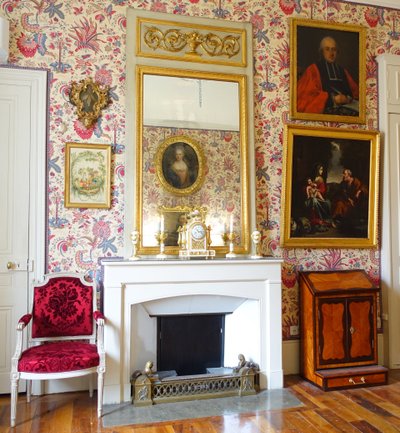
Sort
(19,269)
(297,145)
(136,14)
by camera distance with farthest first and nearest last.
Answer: (297,145), (136,14), (19,269)

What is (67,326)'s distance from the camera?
361 cm

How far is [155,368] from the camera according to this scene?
388 cm

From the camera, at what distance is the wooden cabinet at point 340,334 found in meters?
3.90

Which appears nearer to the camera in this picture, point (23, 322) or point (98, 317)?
point (23, 322)

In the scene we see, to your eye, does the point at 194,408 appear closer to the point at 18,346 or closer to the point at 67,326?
the point at 67,326

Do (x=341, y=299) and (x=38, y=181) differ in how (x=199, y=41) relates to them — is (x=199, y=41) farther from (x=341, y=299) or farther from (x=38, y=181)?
(x=341, y=299)

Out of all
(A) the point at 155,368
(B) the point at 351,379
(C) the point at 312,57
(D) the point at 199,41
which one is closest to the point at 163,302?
(A) the point at 155,368

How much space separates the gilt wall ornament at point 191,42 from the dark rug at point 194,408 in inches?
121

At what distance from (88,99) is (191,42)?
1102 millimetres

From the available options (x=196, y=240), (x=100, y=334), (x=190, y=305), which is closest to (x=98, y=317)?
(x=100, y=334)

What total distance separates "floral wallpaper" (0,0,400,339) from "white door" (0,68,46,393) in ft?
0.34

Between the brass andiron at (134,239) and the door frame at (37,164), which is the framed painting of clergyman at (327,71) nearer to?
the brass andiron at (134,239)

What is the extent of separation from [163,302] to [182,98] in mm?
1856

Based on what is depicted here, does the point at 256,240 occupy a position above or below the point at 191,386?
above
